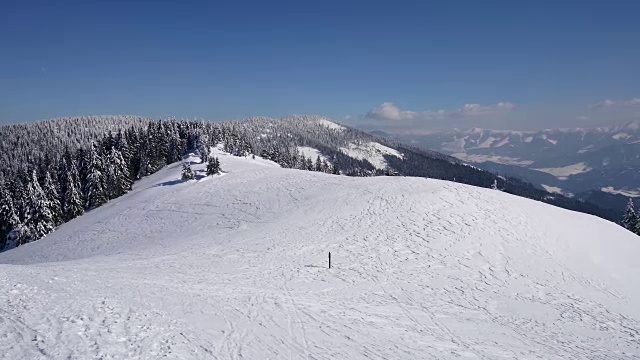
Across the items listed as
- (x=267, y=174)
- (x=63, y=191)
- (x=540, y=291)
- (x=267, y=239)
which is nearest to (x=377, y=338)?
(x=540, y=291)

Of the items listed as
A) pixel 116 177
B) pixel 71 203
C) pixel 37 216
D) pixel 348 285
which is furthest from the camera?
pixel 116 177

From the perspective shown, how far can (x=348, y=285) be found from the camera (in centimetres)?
1841

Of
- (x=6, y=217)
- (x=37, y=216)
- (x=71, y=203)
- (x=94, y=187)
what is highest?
(x=94, y=187)

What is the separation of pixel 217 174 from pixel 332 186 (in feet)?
86.5

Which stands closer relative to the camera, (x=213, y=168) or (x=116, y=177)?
(x=213, y=168)

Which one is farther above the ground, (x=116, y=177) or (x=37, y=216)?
(x=116, y=177)

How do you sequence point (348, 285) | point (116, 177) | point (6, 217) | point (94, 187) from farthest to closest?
point (116, 177) → point (94, 187) → point (6, 217) → point (348, 285)

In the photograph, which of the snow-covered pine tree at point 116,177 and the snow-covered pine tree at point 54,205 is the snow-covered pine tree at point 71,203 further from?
the snow-covered pine tree at point 116,177

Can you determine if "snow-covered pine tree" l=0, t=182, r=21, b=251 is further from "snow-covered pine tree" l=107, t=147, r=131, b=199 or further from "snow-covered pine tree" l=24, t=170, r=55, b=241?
"snow-covered pine tree" l=107, t=147, r=131, b=199

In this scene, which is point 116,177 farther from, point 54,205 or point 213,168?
point 213,168

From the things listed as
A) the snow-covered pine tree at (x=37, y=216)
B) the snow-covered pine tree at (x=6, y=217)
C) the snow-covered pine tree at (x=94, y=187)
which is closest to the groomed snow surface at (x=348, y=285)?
the snow-covered pine tree at (x=37, y=216)

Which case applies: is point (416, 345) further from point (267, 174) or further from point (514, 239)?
point (267, 174)

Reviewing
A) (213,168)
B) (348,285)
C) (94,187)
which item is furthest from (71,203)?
(348,285)

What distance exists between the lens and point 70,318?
35.2 feet
